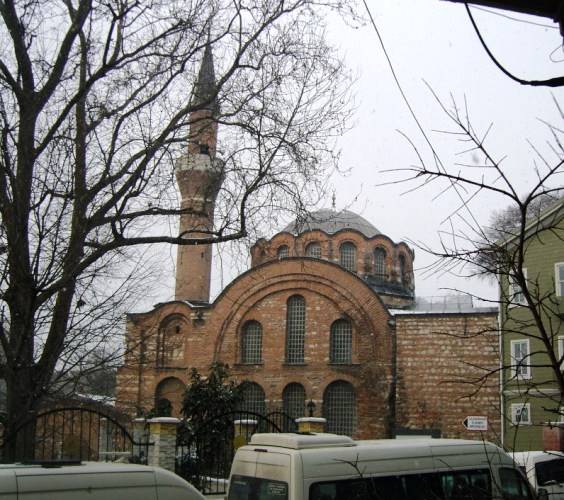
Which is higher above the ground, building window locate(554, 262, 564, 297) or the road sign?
building window locate(554, 262, 564, 297)

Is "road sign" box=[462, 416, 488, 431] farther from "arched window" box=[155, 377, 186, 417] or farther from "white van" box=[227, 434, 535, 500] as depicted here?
"arched window" box=[155, 377, 186, 417]

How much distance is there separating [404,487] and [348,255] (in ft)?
86.0

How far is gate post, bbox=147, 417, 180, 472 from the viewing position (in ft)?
40.0

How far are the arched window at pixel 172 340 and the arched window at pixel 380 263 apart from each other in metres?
9.70

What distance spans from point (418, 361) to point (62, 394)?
58.1ft

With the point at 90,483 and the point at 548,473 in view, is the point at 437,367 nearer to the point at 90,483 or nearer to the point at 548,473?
the point at 548,473

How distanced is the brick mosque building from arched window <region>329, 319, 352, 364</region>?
0.04 metres

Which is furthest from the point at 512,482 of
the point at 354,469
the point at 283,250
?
the point at 283,250

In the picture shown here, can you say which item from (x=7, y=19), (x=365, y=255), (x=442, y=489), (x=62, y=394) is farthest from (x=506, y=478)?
(x=365, y=255)

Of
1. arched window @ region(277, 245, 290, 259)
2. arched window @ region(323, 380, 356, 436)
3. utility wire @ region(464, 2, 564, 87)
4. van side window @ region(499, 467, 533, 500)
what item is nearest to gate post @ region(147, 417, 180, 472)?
van side window @ region(499, 467, 533, 500)

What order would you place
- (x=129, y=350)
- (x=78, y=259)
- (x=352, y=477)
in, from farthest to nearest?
(x=129, y=350) < (x=78, y=259) < (x=352, y=477)

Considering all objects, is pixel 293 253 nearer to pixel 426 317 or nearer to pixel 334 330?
pixel 334 330

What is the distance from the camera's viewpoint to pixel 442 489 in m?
8.57

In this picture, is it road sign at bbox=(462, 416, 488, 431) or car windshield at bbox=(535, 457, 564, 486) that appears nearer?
road sign at bbox=(462, 416, 488, 431)
